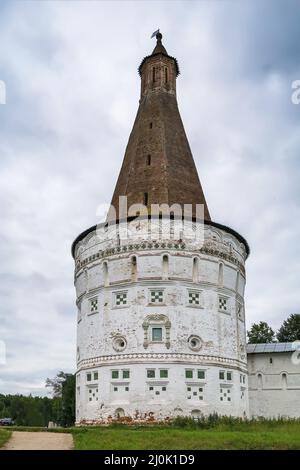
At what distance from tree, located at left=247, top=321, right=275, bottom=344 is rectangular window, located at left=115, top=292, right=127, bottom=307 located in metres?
19.4

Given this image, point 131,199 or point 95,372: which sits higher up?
point 131,199

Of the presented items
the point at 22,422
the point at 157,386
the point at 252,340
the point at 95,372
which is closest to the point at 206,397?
the point at 157,386

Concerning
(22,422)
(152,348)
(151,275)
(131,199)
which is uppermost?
(131,199)

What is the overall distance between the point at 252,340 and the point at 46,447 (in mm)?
30581

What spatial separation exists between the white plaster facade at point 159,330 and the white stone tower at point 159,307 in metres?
0.04

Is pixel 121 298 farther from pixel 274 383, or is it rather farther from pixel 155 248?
pixel 274 383

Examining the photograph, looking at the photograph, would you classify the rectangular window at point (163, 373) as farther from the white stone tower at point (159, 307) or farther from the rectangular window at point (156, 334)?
the rectangular window at point (156, 334)

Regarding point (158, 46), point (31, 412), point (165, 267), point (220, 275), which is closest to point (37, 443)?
point (165, 267)

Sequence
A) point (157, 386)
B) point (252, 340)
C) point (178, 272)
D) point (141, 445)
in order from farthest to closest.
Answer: point (252, 340) → point (178, 272) → point (157, 386) → point (141, 445)

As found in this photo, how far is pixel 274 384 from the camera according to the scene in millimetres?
28531

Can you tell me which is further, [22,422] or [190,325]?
[22,422]
